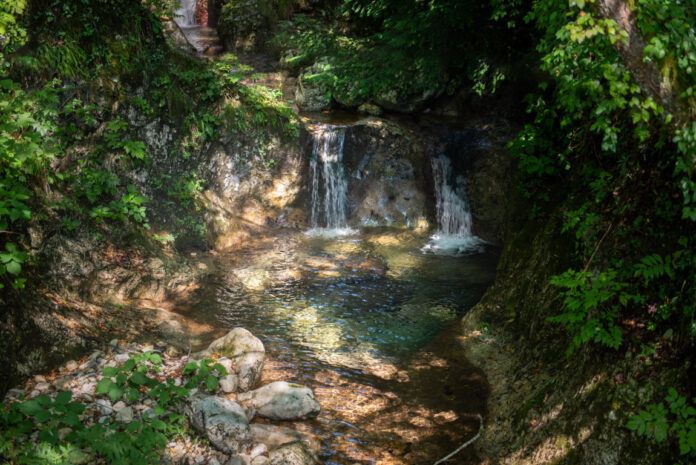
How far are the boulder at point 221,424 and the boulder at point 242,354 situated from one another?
2.25ft

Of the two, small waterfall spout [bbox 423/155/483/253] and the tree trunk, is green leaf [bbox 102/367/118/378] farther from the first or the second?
small waterfall spout [bbox 423/155/483/253]

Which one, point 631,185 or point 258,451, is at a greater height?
point 631,185

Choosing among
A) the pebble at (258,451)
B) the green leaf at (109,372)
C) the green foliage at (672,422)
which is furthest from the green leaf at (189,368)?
the green foliage at (672,422)

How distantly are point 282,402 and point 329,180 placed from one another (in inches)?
274

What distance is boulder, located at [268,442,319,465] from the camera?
3.71 m

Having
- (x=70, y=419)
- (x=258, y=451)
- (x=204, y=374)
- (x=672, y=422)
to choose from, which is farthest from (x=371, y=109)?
(x=672, y=422)

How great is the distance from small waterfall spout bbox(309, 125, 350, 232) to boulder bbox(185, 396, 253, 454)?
6746 mm

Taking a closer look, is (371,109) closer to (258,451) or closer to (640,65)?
(640,65)

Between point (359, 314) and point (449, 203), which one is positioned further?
point (449, 203)

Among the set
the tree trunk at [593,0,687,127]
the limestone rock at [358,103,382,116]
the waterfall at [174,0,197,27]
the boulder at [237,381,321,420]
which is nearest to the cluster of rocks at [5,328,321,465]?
the boulder at [237,381,321,420]

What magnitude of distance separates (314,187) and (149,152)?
12.1 ft

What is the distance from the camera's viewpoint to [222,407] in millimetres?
4012

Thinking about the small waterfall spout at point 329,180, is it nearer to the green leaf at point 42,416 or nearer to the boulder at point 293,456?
the boulder at point 293,456

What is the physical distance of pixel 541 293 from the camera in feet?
16.5
